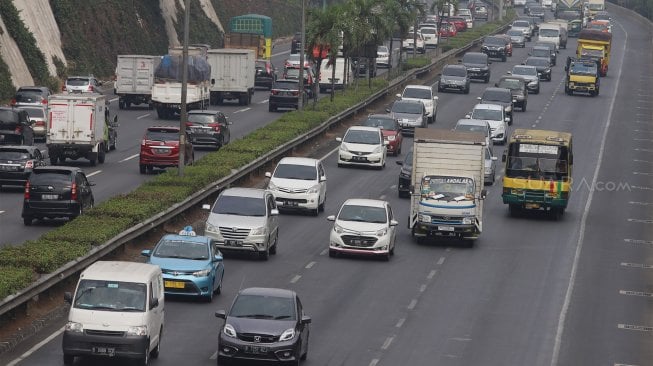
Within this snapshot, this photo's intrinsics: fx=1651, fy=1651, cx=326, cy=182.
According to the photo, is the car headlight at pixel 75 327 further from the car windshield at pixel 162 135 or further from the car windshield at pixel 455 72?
the car windshield at pixel 455 72

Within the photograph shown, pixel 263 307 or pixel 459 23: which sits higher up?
pixel 459 23

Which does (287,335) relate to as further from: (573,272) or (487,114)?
(487,114)

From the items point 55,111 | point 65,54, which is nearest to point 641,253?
point 55,111

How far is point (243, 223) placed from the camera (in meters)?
43.0

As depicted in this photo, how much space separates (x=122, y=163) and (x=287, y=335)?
32.8 meters

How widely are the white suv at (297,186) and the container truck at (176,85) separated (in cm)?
2560

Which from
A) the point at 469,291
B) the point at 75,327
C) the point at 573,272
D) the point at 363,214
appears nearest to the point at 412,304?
the point at 469,291

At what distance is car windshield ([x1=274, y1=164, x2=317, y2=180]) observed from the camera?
52.3 metres

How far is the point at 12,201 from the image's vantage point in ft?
168

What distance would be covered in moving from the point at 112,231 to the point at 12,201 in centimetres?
1088

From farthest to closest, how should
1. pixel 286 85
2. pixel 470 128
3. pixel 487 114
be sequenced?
pixel 286 85 → pixel 487 114 → pixel 470 128

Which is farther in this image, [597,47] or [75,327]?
[597,47]

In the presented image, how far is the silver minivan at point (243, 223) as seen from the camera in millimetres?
42844

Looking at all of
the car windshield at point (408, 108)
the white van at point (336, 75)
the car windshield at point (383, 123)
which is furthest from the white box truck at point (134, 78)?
the white van at point (336, 75)
